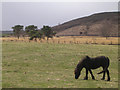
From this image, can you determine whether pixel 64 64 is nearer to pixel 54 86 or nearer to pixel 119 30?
pixel 54 86

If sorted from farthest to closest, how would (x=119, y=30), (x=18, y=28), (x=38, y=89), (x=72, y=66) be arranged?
(x=119, y=30)
(x=18, y=28)
(x=72, y=66)
(x=38, y=89)

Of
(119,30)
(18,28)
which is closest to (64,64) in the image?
(18,28)

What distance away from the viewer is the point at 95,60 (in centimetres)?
1378

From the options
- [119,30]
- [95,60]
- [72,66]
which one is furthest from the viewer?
[119,30]

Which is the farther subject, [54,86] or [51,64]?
[51,64]

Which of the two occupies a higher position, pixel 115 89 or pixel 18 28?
pixel 18 28

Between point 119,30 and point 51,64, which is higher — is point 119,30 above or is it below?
above

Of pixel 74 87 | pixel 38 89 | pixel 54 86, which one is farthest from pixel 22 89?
pixel 74 87

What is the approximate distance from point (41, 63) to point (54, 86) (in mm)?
11260

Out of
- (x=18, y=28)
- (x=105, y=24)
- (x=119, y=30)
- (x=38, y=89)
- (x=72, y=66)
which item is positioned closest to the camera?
(x=38, y=89)

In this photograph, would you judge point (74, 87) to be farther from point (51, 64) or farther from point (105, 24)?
point (105, 24)

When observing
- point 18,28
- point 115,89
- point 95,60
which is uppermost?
point 18,28

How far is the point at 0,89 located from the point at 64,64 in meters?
11.7

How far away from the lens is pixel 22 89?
1091 centimetres
